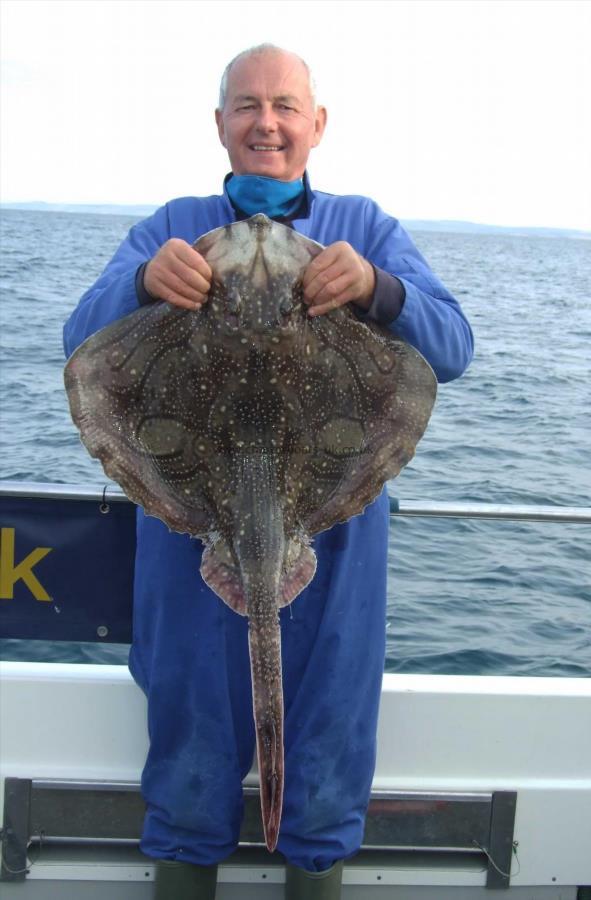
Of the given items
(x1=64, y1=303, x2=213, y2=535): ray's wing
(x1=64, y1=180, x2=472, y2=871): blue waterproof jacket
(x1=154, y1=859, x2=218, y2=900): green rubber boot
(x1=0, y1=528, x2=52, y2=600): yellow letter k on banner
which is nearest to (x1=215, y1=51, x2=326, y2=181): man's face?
(x1=64, y1=180, x2=472, y2=871): blue waterproof jacket

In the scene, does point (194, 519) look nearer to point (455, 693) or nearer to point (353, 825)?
point (353, 825)

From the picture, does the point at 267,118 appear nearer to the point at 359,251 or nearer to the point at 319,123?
the point at 319,123

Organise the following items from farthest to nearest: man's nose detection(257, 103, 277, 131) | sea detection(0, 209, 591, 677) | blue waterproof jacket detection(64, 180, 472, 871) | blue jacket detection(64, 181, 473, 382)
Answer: sea detection(0, 209, 591, 677)
blue waterproof jacket detection(64, 180, 472, 871)
man's nose detection(257, 103, 277, 131)
blue jacket detection(64, 181, 473, 382)

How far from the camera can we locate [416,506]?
3.37 metres

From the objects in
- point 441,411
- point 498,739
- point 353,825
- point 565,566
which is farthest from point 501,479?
point 353,825

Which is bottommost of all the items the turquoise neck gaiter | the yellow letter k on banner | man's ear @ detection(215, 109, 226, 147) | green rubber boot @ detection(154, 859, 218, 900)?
green rubber boot @ detection(154, 859, 218, 900)

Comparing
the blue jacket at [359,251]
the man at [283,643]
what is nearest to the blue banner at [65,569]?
the man at [283,643]

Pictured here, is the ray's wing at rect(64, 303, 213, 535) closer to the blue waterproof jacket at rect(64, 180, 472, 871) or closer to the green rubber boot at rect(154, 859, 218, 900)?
the blue waterproof jacket at rect(64, 180, 472, 871)

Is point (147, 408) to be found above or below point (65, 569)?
above

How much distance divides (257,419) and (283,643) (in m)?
0.76

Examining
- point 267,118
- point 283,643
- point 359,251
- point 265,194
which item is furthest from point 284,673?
point 267,118

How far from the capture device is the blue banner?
132 inches

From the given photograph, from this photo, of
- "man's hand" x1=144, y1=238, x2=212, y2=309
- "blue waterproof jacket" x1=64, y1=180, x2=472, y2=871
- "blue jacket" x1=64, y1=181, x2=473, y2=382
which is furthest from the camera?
"blue waterproof jacket" x1=64, y1=180, x2=472, y2=871

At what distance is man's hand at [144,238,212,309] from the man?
0.39 meters
